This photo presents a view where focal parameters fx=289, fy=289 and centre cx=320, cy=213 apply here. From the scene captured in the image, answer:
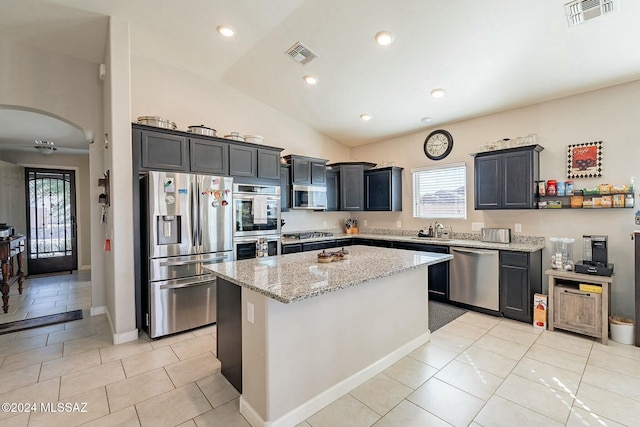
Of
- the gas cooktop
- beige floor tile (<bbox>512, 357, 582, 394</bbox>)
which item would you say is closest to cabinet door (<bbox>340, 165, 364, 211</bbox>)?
the gas cooktop

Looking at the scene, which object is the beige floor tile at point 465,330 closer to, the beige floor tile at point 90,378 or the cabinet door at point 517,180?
the cabinet door at point 517,180

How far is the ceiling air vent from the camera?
337 centimetres

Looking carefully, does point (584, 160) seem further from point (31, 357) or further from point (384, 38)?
point (31, 357)

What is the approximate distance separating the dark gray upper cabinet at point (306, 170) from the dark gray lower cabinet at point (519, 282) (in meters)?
3.09

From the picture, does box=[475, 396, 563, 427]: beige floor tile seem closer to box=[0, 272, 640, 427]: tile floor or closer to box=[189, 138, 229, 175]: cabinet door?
box=[0, 272, 640, 427]: tile floor

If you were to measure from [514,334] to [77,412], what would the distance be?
4.08 metres

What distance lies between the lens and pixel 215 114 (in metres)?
4.46

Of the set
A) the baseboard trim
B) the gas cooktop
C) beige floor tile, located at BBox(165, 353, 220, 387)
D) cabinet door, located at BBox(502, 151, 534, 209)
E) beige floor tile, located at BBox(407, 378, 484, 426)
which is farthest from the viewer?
the gas cooktop

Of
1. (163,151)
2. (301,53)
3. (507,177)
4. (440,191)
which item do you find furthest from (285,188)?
(507,177)

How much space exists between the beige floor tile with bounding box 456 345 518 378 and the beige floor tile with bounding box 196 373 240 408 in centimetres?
203

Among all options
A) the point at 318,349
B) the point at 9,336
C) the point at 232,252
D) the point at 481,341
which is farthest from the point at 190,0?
the point at 481,341

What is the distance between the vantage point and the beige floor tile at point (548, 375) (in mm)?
2287

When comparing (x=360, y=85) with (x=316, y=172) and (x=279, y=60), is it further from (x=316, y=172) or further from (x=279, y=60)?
(x=316, y=172)

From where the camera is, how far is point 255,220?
4066 mm
